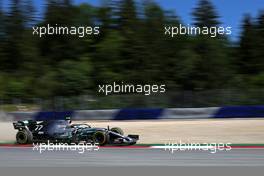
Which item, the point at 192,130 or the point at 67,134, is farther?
the point at 192,130

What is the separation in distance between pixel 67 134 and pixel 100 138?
106 centimetres

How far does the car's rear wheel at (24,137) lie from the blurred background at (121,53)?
33860mm

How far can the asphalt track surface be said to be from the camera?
12164mm

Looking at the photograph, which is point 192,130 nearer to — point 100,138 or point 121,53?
point 100,138

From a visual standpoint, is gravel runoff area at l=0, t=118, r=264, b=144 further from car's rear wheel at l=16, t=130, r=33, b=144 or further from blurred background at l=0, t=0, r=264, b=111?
blurred background at l=0, t=0, r=264, b=111

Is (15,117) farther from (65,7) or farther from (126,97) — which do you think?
(65,7)

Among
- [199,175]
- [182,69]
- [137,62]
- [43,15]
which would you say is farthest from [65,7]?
[199,175]

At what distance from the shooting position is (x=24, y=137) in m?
17.8

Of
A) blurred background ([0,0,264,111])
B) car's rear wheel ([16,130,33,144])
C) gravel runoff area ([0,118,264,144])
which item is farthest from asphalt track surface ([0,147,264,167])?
blurred background ([0,0,264,111])

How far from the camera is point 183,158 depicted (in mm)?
13609

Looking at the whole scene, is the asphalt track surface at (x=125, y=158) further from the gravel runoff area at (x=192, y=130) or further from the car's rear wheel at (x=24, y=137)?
the gravel runoff area at (x=192, y=130)

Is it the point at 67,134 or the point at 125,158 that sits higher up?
the point at 67,134

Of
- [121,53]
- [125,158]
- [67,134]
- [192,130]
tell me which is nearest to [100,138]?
[67,134]

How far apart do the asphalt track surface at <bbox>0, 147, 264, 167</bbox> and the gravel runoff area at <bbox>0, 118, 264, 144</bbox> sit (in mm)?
4389
